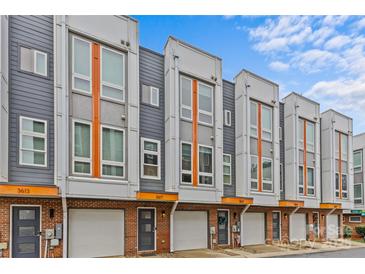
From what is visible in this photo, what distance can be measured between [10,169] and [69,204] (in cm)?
159

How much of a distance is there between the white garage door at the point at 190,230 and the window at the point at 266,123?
13.2 ft

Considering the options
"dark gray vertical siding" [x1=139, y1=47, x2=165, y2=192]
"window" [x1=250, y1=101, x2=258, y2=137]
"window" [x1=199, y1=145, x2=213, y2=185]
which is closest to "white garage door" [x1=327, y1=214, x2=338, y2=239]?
"window" [x1=250, y1=101, x2=258, y2=137]

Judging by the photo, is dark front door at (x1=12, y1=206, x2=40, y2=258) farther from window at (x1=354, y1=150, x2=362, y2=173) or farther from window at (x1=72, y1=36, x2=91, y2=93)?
window at (x1=354, y1=150, x2=362, y2=173)

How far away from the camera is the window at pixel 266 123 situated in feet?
40.4

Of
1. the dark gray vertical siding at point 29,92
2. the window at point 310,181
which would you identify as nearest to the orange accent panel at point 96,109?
the dark gray vertical siding at point 29,92

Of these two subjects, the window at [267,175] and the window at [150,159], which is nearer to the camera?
the window at [150,159]

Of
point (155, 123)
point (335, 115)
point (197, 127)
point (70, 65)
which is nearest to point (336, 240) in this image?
point (335, 115)

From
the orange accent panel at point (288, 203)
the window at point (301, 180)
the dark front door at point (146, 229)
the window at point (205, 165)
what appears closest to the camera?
the dark front door at point (146, 229)

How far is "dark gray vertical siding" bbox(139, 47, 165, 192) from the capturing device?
9383 millimetres

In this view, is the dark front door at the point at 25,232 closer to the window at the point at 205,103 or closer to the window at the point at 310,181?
the window at the point at 205,103

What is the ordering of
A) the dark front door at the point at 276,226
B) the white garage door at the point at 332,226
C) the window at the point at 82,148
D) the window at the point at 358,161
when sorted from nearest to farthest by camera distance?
1. the window at the point at 82,148
2. the dark front door at the point at 276,226
3. the white garage door at the point at 332,226
4. the window at the point at 358,161

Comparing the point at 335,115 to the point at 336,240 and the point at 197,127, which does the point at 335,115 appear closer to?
the point at 336,240

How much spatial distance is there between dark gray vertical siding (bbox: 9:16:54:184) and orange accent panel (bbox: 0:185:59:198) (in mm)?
454

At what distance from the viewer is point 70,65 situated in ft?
25.9
